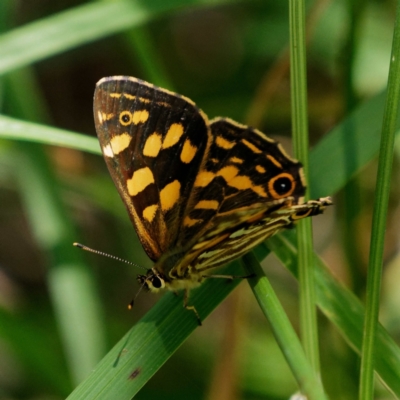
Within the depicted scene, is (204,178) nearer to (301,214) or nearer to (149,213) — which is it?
(149,213)

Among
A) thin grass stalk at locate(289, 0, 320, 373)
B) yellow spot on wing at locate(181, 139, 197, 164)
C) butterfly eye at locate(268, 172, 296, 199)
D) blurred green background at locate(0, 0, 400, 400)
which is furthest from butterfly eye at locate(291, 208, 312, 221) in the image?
blurred green background at locate(0, 0, 400, 400)

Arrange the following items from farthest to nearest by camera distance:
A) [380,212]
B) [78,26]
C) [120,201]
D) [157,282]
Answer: [120,201]
[78,26]
[157,282]
[380,212]

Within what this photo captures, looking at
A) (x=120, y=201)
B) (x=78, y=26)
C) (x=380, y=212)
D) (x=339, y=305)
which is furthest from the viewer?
(x=120, y=201)

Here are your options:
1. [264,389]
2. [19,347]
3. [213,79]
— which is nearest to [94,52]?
[213,79]

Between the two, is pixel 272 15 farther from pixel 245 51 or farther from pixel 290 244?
pixel 290 244

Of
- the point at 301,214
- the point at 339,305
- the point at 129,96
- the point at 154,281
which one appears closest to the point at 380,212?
the point at 301,214

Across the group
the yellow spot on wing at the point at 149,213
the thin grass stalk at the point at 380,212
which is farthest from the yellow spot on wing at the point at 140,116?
the thin grass stalk at the point at 380,212

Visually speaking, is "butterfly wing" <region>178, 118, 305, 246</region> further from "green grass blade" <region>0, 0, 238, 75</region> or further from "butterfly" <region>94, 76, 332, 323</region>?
"green grass blade" <region>0, 0, 238, 75</region>
